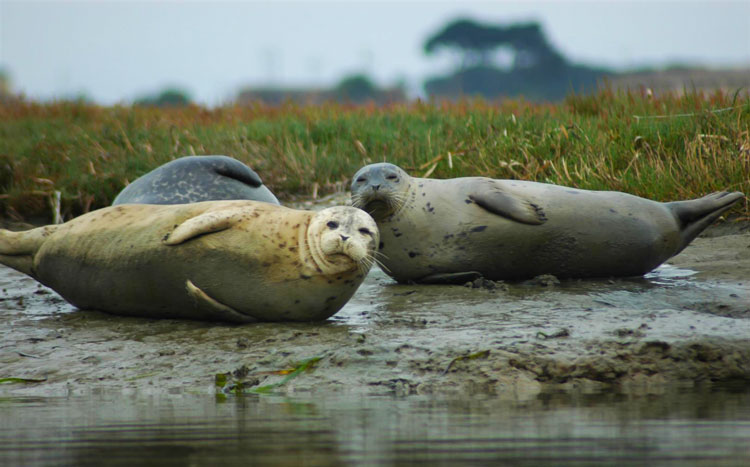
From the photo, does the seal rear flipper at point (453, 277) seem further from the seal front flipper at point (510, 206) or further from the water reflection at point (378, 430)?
the water reflection at point (378, 430)

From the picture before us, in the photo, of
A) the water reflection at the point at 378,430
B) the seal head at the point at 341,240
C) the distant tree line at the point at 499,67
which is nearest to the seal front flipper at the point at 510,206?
the seal head at the point at 341,240

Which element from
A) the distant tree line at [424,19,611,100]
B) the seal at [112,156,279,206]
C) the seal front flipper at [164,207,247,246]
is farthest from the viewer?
the distant tree line at [424,19,611,100]

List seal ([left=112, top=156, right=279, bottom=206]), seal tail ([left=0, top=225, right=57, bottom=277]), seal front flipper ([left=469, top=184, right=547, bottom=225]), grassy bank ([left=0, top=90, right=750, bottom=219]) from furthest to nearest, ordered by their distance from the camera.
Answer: grassy bank ([left=0, top=90, right=750, bottom=219]) → seal ([left=112, top=156, right=279, bottom=206]) → seal front flipper ([left=469, top=184, right=547, bottom=225]) → seal tail ([left=0, top=225, right=57, bottom=277])

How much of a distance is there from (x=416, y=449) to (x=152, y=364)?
6.05ft

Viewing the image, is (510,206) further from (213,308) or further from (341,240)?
(213,308)

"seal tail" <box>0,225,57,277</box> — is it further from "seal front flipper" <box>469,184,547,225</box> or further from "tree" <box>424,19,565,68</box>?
"tree" <box>424,19,565,68</box>

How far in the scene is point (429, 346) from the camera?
379cm

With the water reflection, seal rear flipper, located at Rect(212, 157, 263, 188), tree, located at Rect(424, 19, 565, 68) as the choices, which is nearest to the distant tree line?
tree, located at Rect(424, 19, 565, 68)

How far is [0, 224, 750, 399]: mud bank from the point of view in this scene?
356 cm

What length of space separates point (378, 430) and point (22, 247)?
9.74ft

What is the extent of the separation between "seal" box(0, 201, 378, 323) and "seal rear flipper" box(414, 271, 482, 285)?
27.0 inches

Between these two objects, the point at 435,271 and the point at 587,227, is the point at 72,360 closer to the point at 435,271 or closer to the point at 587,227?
the point at 435,271

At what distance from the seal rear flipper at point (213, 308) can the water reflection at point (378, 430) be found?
34.2 inches

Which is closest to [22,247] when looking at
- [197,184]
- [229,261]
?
[229,261]
